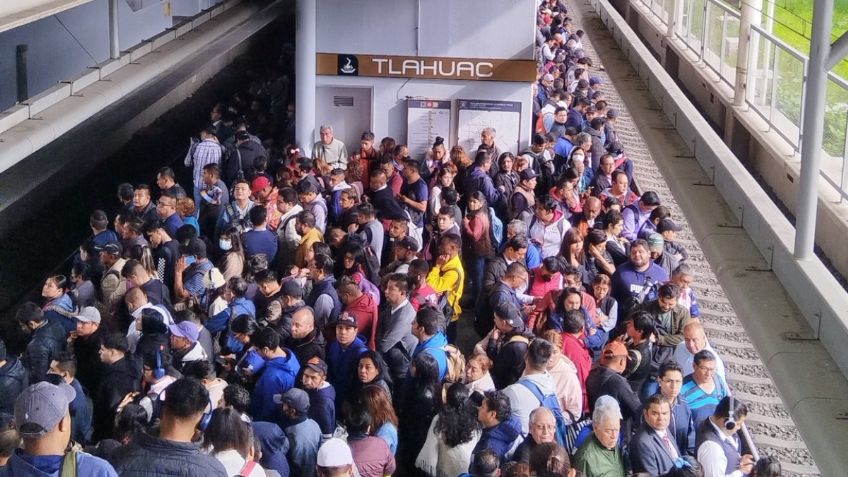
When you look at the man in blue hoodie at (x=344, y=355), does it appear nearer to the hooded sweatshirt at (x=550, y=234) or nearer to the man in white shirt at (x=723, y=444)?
the man in white shirt at (x=723, y=444)

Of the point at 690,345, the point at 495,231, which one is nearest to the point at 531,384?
the point at 690,345

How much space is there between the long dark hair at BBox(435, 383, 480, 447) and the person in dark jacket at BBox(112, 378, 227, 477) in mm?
1911

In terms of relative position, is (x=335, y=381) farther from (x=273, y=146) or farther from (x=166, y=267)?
(x=273, y=146)

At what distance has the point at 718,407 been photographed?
6680 mm

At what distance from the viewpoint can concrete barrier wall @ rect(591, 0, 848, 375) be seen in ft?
20.9

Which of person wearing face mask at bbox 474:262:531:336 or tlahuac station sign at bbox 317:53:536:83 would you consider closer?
person wearing face mask at bbox 474:262:531:336

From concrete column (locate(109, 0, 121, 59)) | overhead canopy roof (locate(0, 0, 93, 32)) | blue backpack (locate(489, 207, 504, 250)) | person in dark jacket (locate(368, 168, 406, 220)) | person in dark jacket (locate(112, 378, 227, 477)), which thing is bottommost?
blue backpack (locate(489, 207, 504, 250))

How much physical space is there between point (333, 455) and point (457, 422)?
33.0 inches

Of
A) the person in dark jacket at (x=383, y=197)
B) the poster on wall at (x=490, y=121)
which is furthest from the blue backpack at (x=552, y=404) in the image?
the poster on wall at (x=490, y=121)

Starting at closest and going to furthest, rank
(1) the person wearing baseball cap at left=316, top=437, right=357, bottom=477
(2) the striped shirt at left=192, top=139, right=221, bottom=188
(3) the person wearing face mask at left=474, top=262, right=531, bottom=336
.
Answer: (1) the person wearing baseball cap at left=316, top=437, right=357, bottom=477, (3) the person wearing face mask at left=474, top=262, right=531, bottom=336, (2) the striped shirt at left=192, top=139, right=221, bottom=188

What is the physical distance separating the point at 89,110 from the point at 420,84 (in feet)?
17.1

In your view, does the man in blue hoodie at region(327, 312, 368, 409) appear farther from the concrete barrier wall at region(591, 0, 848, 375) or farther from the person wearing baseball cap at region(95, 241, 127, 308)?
the concrete barrier wall at region(591, 0, 848, 375)

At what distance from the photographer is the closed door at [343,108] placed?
1494cm

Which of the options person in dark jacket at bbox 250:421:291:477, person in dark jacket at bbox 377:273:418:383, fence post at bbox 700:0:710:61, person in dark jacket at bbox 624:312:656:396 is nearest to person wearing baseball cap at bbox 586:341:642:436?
person in dark jacket at bbox 624:312:656:396
